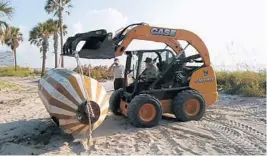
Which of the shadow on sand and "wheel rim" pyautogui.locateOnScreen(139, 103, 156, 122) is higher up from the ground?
"wheel rim" pyautogui.locateOnScreen(139, 103, 156, 122)

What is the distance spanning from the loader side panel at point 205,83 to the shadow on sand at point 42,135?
1255 millimetres

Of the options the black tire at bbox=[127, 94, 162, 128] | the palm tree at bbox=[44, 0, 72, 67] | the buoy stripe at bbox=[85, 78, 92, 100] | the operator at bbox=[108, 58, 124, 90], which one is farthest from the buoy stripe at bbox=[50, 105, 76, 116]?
the palm tree at bbox=[44, 0, 72, 67]

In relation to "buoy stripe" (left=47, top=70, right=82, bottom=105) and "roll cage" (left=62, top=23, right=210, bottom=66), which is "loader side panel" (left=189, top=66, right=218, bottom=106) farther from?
"buoy stripe" (left=47, top=70, right=82, bottom=105)

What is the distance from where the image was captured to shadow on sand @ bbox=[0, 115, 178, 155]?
7.65 meters

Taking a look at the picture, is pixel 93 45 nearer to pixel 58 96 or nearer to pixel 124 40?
pixel 124 40

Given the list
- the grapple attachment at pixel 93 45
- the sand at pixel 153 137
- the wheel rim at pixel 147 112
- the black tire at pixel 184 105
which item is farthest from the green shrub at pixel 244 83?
the grapple attachment at pixel 93 45

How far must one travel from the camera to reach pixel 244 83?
574 inches

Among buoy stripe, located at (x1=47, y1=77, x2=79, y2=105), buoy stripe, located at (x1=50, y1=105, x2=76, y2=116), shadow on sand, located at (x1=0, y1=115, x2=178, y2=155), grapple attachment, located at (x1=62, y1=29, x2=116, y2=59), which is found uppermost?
grapple attachment, located at (x1=62, y1=29, x2=116, y2=59)

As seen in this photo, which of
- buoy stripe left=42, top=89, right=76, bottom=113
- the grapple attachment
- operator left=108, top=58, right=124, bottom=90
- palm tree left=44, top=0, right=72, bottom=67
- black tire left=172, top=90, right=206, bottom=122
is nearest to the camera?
buoy stripe left=42, top=89, right=76, bottom=113

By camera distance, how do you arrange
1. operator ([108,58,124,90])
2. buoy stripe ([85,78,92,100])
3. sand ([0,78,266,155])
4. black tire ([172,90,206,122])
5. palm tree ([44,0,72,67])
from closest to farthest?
sand ([0,78,266,155]) → buoy stripe ([85,78,92,100]) → black tire ([172,90,206,122]) → operator ([108,58,124,90]) → palm tree ([44,0,72,67])

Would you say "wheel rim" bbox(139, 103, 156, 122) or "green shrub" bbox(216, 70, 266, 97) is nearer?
"wheel rim" bbox(139, 103, 156, 122)

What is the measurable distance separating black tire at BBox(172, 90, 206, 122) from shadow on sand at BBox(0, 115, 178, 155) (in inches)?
16.3

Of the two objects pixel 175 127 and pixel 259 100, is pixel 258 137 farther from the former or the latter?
pixel 259 100

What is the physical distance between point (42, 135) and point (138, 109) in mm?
2414
